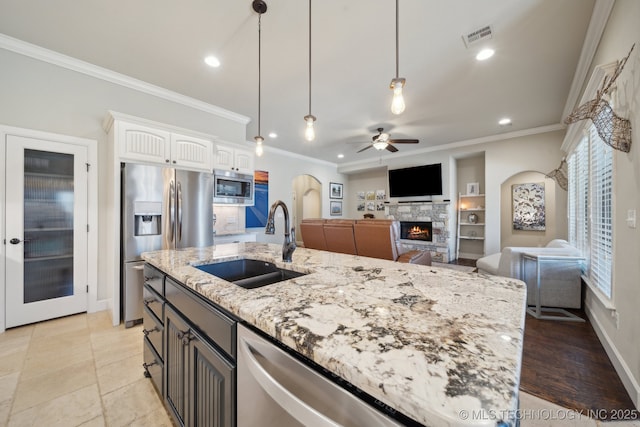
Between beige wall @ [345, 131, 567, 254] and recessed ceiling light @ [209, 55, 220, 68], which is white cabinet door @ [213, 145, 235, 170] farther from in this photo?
beige wall @ [345, 131, 567, 254]

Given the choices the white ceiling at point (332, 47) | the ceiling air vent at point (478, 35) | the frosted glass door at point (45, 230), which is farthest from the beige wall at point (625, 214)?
the frosted glass door at point (45, 230)

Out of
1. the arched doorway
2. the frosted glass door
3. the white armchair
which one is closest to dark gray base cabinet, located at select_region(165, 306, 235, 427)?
the frosted glass door

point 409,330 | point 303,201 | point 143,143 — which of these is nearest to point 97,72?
point 143,143

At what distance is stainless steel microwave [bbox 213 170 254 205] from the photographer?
11.9 ft

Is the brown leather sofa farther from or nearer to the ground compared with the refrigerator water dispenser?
nearer to the ground

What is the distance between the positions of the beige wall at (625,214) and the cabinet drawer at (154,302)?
2.93m

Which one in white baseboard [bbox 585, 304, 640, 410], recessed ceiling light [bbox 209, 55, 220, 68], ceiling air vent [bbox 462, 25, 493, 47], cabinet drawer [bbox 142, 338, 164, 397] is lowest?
white baseboard [bbox 585, 304, 640, 410]

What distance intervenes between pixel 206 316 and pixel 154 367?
103cm

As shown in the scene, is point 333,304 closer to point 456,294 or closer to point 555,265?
point 456,294

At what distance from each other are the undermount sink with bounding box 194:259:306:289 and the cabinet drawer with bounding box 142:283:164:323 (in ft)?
0.95

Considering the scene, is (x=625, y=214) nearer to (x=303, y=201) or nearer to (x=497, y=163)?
(x=497, y=163)

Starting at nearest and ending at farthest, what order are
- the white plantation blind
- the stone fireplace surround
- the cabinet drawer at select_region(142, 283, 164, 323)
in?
the cabinet drawer at select_region(142, 283, 164, 323), the white plantation blind, the stone fireplace surround

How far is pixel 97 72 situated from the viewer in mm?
2881

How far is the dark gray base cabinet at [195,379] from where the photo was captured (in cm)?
92
